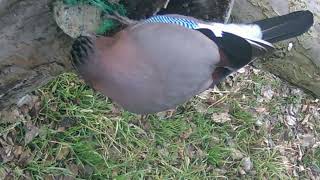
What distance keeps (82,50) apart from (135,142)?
113 cm

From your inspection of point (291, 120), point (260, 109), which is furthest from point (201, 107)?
point (291, 120)

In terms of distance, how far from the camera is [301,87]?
1.65 meters

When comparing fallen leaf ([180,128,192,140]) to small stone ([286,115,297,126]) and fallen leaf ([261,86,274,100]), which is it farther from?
small stone ([286,115,297,126])

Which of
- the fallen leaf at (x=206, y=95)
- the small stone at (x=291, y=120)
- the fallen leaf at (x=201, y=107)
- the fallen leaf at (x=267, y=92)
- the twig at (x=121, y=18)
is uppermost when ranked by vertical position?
the twig at (x=121, y=18)

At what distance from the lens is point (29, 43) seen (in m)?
1.33

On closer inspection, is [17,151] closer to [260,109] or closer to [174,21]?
[174,21]

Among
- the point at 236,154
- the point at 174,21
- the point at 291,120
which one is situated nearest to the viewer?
the point at 174,21

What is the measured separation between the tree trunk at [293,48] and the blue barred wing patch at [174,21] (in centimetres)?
31

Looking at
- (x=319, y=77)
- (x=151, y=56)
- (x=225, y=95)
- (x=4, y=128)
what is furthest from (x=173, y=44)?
(x=225, y=95)

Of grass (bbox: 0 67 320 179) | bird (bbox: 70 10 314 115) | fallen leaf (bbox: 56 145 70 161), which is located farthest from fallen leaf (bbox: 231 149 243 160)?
bird (bbox: 70 10 314 115)

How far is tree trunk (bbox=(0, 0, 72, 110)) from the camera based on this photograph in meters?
1.28

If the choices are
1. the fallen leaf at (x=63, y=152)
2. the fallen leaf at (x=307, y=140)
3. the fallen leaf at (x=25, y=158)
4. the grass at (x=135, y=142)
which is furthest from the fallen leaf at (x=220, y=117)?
the fallen leaf at (x=25, y=158)

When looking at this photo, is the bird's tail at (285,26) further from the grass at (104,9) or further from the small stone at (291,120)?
the small stone at (291,120)

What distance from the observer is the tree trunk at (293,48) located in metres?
1.47
